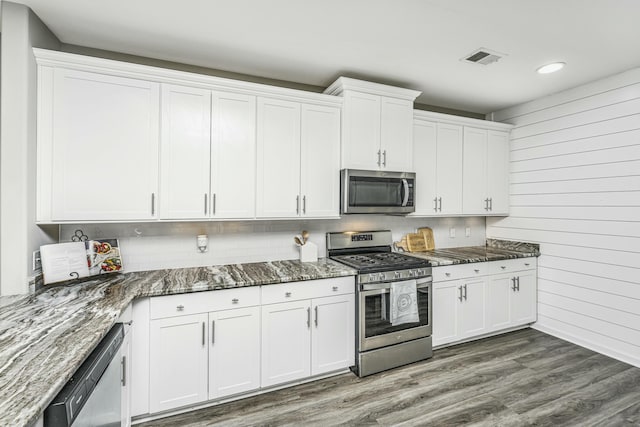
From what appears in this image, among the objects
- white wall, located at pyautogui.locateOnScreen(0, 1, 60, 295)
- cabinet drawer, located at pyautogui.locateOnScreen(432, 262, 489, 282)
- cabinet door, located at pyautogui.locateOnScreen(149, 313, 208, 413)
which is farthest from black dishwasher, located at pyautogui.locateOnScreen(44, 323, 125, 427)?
cabinet drawer, located at pyautogui.locateOnScreen(432, 262, 489, 282)

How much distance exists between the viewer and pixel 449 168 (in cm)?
351

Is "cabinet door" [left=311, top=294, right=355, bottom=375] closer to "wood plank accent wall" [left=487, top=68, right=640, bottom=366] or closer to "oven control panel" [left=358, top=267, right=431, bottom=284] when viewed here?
"oven control panel" [left=358, top=267, right=431, bottom=284]

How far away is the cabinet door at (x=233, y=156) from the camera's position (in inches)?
96.7

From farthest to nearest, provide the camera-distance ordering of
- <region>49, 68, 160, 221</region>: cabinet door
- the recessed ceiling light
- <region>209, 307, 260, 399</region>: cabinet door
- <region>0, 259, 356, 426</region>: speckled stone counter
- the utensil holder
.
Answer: the utensil holder, the recessed ceiling light, <region>209, 307, 260, 399</region>: cabinet door, <region>49, 68, 160, 221</region>: cabinet door, <region>0, 259, 356, 426</region>: speckled stone counter

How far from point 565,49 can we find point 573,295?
2470mm

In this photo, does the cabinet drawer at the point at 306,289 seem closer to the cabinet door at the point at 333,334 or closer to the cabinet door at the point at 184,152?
the cabinet door at the point at 333,334

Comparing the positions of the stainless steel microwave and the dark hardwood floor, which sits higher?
the stainless steel microwave

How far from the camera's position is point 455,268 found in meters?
3.14

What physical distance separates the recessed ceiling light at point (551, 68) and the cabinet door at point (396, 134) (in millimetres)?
1173

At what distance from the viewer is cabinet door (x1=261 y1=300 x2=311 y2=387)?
2.35 metres

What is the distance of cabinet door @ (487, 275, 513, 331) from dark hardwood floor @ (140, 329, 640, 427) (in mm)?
422

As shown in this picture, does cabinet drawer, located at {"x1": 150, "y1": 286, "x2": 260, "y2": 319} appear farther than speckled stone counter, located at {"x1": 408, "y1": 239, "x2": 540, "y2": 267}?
No

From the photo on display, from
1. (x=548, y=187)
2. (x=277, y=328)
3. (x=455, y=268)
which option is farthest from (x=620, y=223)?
(x=277, y=328)

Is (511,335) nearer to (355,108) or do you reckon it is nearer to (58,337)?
(355,108)
